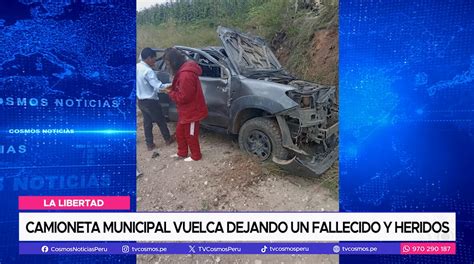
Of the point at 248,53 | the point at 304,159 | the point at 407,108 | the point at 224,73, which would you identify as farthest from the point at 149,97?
the point at 407,108

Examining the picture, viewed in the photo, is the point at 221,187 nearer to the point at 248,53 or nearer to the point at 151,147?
the point at 151,147

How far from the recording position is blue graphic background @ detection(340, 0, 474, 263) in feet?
5.63

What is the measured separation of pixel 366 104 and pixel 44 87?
2060 mm

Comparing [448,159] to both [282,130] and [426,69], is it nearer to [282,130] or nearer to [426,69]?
[426,69]

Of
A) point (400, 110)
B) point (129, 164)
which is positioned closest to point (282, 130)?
point (400, 110)

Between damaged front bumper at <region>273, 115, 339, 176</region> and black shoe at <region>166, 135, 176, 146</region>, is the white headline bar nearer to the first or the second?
damaged front bumper at <region>273, 115, 339, 176</region>

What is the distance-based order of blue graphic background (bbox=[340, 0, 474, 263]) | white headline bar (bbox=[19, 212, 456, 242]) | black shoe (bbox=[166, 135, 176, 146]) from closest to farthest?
blue graphic background (bbox=[340, 0, 474, 263]) < white headline bar (bbox=[19, 212, 456, 242]) < black shoe (bbox=[166, 135, 176, 146])

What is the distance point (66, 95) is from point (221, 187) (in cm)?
119

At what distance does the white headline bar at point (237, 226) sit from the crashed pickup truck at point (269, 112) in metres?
0.40

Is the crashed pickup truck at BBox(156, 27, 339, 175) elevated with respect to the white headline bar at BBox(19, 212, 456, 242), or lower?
elevated

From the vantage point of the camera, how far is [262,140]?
215 cm

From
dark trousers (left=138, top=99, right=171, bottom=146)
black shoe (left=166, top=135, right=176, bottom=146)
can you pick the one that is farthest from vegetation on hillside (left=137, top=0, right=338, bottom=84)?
black shoe (left=166, top=135, right=176, bottom=146)

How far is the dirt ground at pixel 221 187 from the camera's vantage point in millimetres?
1856

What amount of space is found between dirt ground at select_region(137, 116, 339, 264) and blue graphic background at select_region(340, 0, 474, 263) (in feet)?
0.92
